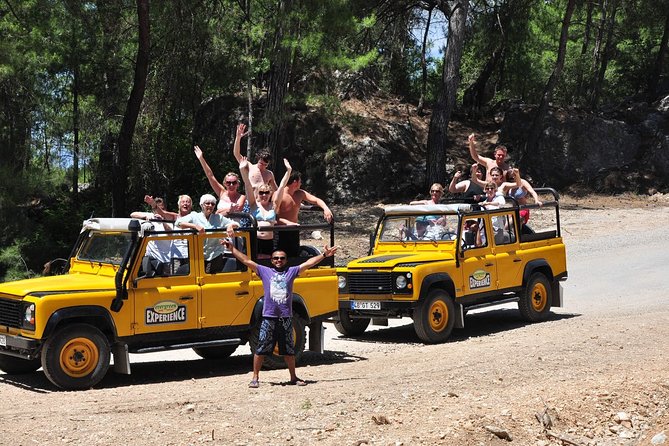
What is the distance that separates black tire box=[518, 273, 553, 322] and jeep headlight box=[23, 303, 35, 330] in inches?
333

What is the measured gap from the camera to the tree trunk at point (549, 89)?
30.9 meters

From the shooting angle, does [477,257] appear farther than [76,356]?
Yes

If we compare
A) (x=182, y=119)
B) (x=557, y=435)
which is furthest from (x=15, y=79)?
(x=557, y=435)

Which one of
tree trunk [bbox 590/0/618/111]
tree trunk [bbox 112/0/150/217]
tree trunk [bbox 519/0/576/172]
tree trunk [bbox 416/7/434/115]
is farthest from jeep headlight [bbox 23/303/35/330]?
tree trunk [bbox 590/0/618/111]

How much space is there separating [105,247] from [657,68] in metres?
28.4

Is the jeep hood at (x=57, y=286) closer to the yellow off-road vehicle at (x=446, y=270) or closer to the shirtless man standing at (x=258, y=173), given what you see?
the shirtless man standing at (x=258, y=173)

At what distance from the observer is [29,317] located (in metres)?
10.5

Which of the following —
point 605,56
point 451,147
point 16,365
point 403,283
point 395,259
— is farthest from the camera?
point 605,56

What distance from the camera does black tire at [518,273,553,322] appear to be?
1616 centimetres

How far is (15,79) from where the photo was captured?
23719 mm

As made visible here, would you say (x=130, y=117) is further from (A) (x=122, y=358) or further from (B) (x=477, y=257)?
(A) (x=122, y=358)

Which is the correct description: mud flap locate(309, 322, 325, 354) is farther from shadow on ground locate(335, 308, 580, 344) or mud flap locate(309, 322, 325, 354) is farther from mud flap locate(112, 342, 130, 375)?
A: mud flap locate(112, 342, 130, 375)

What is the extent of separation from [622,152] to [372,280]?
71.1ft

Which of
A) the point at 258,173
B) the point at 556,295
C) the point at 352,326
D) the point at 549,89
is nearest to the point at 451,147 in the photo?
the point at 549,89
